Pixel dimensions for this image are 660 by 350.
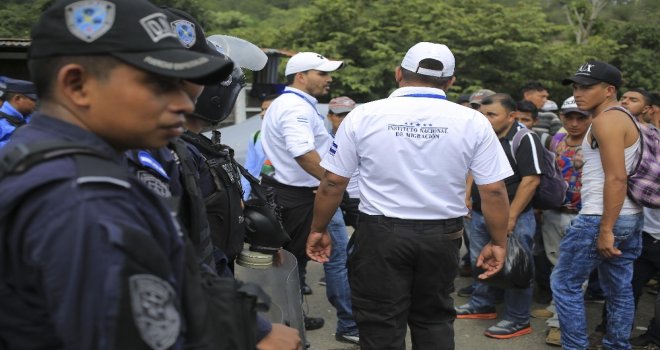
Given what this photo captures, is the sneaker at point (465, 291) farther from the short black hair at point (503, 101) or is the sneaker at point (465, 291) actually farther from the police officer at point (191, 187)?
the police officer at point (191, 187)

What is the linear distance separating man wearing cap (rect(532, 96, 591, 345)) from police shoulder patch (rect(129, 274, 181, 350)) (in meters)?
4.17

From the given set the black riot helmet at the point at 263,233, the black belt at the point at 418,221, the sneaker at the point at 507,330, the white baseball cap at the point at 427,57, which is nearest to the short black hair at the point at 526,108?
the sneaker at the point at 507,330

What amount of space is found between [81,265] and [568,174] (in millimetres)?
4760

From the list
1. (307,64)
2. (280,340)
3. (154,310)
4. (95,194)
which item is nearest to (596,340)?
(307,64)

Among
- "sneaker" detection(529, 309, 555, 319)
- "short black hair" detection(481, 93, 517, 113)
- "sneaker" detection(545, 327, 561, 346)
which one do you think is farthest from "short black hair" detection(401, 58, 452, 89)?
"sneaker" detection(529, 309, 555, 319)

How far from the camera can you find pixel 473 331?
16.0 feet

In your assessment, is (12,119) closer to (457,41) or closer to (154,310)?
(154,310)

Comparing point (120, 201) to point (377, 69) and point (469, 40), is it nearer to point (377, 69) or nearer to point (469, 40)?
point (377, 69)

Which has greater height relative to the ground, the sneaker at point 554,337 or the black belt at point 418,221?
the black belt at point 418,221

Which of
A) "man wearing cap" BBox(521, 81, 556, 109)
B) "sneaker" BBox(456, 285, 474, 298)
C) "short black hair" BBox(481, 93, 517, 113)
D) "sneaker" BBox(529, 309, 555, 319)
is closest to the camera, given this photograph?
"short black hair" BBox(481, 93, 517, 113)

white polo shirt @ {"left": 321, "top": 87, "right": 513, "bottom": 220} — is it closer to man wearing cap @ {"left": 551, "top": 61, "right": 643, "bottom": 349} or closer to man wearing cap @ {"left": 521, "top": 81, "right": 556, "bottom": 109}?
man wearing cap @ {"left": 551, "top": 61, "right": 643, "bottom": 349}

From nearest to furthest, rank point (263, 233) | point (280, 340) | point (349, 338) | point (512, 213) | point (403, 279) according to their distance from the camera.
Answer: point (280, 340)
point (263, 233)
point (403, 279)
point (349, 338)
point (512, 213)

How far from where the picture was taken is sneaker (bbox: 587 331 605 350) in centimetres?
444

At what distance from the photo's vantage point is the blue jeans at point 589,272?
12.6ft
